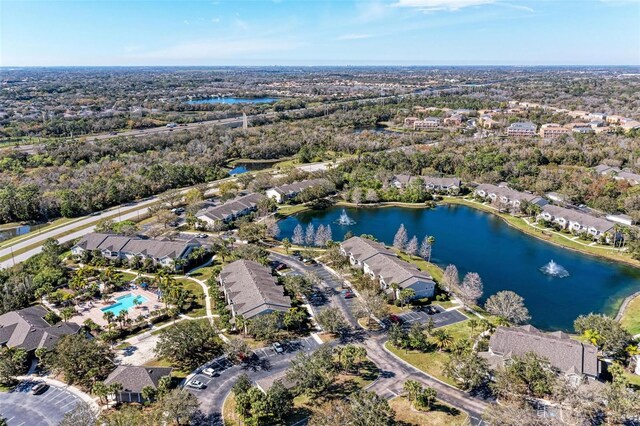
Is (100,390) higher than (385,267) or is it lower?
lower

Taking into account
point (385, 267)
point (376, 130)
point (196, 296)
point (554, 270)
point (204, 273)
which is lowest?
point (554, 270)

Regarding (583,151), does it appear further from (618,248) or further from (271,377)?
(271,377)

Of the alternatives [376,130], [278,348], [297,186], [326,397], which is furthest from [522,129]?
[326,397]

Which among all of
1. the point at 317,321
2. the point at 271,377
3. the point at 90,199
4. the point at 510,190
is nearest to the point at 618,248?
the point at 510,190

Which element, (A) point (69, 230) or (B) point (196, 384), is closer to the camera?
(B) point (196, 384)

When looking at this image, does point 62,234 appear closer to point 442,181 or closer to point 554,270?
point 442,181

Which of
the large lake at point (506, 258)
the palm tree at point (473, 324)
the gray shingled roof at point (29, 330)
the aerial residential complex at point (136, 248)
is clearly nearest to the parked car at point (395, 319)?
the palm tree at point (473, 324)

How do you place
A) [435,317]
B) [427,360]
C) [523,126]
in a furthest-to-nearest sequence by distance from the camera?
[523,126] < [435,317] < [427,360]
